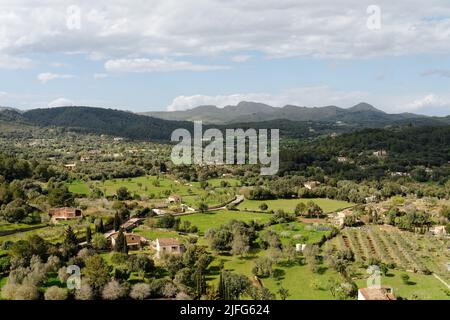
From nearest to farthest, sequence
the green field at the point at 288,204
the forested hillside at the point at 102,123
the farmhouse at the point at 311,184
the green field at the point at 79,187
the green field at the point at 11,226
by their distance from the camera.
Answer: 1. the green field at the point at 11,226
2. the green field at the point at 288,204
3. the green field at the point at 79,187
4. the farmhouse at the point at 311,184
5. the forested hillside at the point at 102,123

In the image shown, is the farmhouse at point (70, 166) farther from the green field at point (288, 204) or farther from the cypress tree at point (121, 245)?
the cypress tree at point (121, 245)

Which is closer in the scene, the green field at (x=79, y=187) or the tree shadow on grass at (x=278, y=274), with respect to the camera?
the tree shadow on grass at (x=278, y=274)

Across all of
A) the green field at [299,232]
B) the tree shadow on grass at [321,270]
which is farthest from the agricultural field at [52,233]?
the tree shadow on grass at [321,270]

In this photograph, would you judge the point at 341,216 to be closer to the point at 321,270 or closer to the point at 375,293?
the point at 321,270

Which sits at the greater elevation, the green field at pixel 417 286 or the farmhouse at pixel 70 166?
the farmhouse at pixel 70 166

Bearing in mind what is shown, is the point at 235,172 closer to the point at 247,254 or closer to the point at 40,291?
the point at 247,254
